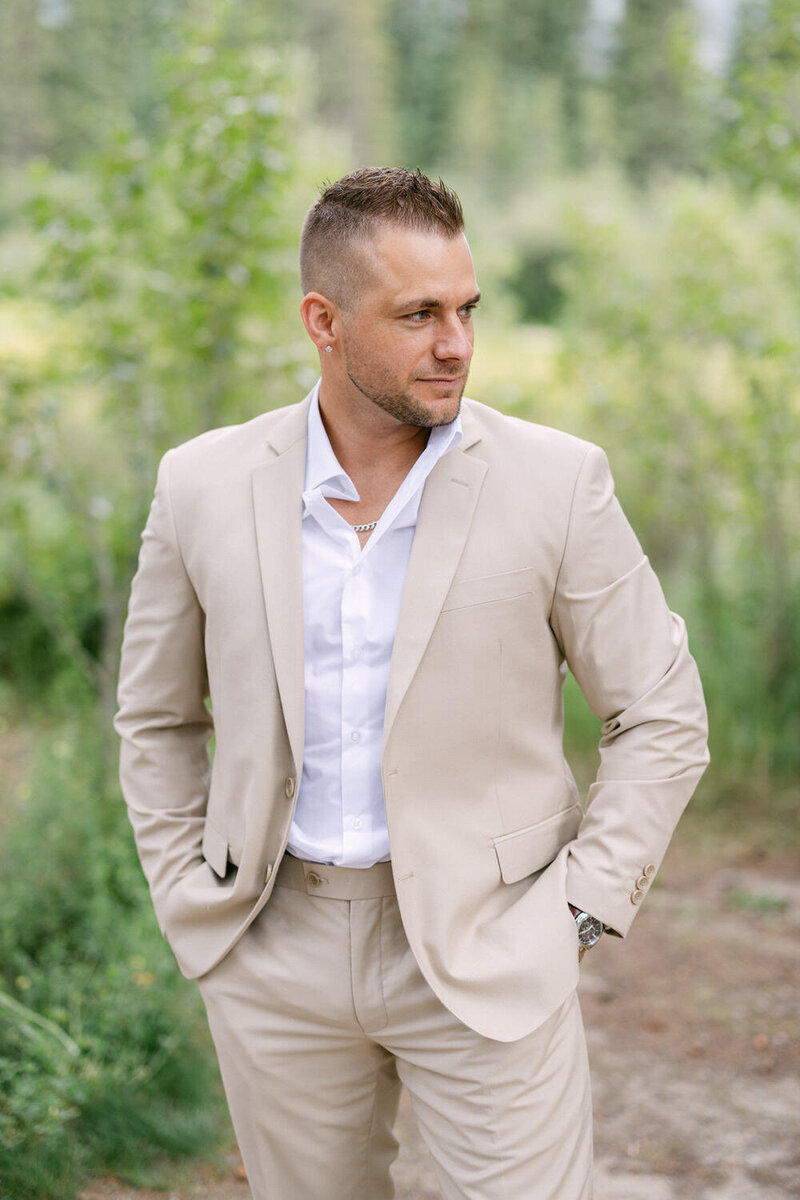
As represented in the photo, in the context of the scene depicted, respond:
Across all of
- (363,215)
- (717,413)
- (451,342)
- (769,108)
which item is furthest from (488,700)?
(717,413)

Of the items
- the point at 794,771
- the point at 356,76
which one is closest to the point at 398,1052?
the point at 794,771

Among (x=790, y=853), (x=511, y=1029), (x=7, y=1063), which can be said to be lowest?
(x=790, y=853)

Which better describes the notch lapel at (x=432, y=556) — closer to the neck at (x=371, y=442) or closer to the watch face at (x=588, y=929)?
the neck at (x=371, y=442)

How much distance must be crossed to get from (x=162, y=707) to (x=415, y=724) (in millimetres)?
568

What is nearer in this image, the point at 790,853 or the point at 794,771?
the point at 790,853

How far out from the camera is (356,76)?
33719 millimetres

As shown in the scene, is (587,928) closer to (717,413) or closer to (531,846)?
(531,846)

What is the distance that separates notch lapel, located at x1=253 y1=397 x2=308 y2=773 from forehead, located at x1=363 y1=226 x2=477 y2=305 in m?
0.37

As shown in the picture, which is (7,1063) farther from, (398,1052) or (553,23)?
(553,23)

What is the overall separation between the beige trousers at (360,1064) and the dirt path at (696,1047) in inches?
41.6

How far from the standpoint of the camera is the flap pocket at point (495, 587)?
1.94m

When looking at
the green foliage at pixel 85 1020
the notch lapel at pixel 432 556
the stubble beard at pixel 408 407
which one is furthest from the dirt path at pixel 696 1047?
the stubble beard at pixel 408 407

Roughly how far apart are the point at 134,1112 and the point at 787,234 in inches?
203

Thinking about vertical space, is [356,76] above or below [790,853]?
above
